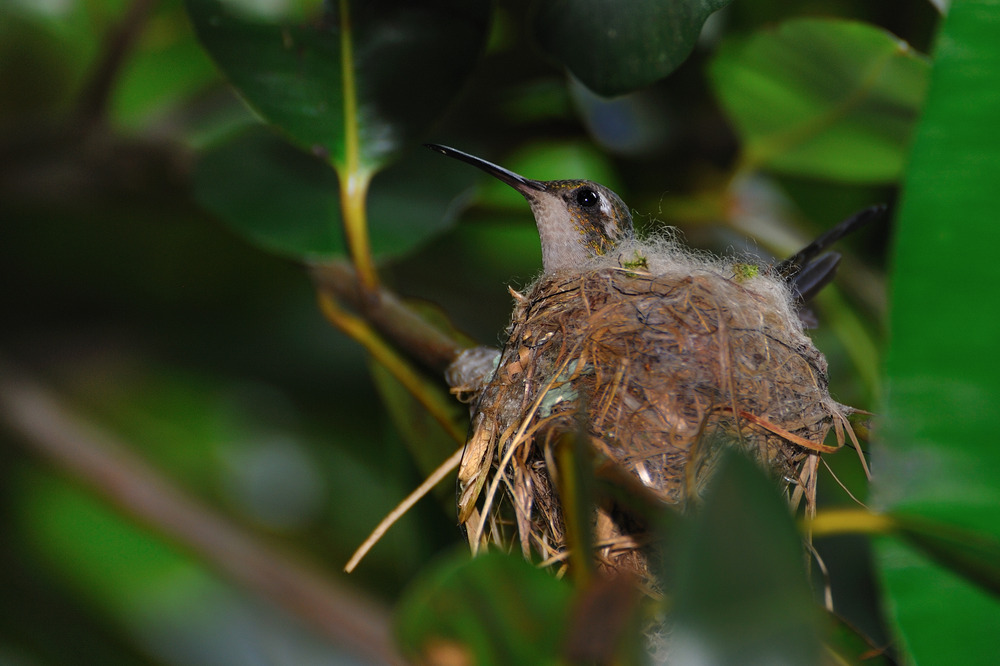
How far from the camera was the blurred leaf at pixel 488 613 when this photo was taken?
2.73 feet

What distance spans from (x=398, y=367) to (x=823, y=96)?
55.8 inches

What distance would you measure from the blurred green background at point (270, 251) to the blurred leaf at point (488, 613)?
2.46 feet

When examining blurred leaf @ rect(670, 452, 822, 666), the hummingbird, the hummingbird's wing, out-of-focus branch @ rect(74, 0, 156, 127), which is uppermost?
out-of-focus branch @ rect(74, 0, 156, 127)

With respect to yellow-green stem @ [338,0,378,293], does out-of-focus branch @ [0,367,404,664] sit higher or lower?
lower

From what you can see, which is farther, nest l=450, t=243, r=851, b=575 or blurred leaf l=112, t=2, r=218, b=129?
blurred leaf l=112, t=2, r=218, b=129

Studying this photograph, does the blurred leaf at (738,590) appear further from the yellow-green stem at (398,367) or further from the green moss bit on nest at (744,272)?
the green moss bit on nest at (744,272)

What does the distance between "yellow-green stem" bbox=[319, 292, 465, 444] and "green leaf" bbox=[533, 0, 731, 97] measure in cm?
63

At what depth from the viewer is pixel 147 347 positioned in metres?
3.26

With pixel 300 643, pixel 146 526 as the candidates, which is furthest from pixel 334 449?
pixel 146 526

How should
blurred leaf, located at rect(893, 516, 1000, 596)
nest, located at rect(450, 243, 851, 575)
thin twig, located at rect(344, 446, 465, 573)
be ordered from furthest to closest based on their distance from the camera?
1. nest, located at rect(450, 243, 851, 575)
2. thin twig, located at rect(344, 446, 465, 573)
3. blurred leaf, located at rect(893, 516, 1000, 596)

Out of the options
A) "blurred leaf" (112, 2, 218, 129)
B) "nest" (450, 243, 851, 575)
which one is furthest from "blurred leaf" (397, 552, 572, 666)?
"blurred leaf" (112, 2, 218, 129)

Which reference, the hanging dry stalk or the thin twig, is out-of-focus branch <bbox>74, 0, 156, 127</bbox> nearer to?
the hanging dry stalk

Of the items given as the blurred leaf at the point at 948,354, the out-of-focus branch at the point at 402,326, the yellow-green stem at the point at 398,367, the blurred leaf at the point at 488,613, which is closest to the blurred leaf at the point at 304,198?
the out-of-focus branch at the point at 402,326

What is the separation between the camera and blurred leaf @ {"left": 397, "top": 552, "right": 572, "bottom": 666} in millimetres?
832
